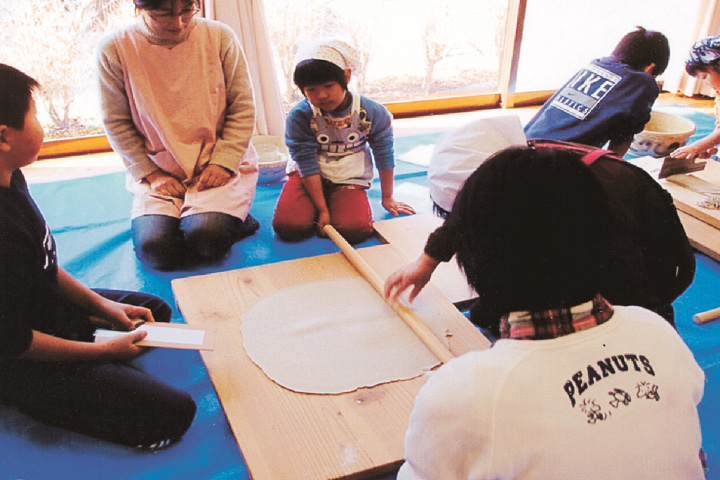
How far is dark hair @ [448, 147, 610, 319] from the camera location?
559 mm

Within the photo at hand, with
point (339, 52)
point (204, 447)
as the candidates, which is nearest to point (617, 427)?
point (204, 447)

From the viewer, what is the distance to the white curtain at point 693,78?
3248 millimetres

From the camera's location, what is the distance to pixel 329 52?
155 centimetres

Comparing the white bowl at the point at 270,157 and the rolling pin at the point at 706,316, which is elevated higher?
the white bowl at the point at 270,157

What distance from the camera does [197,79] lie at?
1668mm

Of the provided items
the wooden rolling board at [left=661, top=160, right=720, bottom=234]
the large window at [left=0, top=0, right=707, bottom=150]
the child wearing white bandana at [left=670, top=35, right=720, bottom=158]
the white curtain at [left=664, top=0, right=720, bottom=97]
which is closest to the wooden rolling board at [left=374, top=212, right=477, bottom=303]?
the wooden rolling board at [left=661, top=160, right=720, bottom=234]

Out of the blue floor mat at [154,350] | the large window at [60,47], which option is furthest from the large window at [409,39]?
the blue floor mat at [154,350]

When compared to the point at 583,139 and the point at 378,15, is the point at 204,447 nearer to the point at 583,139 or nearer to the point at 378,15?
the point at 583,139

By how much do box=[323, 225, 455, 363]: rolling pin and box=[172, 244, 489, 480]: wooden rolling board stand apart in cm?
7

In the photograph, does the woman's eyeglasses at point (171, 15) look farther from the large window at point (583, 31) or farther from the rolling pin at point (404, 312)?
the large window at point (583, 31)

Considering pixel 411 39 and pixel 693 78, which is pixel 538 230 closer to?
pixel 411 39

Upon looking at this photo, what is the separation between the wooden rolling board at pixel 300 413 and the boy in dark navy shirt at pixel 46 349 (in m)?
0.13

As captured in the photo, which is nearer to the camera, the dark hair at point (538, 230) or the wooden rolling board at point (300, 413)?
the dark hair at point (538, 230)

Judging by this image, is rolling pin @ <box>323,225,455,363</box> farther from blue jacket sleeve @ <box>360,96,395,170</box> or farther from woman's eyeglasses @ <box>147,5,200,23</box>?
woman's eyeglasses @ <box>147,5,200,23</box>
